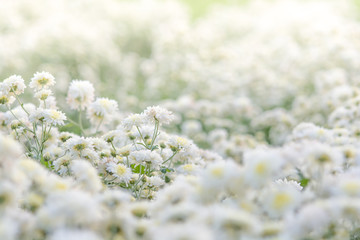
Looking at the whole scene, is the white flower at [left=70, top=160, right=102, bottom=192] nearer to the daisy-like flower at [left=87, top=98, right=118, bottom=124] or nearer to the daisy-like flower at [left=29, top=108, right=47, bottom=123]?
the daisy-like flower at [left=29, top=108, right=47, bottom=123]

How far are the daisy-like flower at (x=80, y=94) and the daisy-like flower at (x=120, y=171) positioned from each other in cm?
67

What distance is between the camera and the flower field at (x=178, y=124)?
1768 mm

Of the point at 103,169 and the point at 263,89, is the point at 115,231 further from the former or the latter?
the point at 263,89

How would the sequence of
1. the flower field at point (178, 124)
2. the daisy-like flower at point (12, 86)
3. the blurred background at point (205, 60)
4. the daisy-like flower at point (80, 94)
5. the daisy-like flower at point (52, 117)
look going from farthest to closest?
1. the blurred background at point (205, 60)
2. the daisy-like flower at point (80, 94)
3. the daisy-like flower at point (12, 86)
4. the daisy-like flower at point (52, 117)
5. the flower field at point (178, 124)

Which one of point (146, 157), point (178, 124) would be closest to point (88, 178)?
point (146, 157)

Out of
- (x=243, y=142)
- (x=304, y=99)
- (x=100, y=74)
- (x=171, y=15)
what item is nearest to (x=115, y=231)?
(x=243, y=142)

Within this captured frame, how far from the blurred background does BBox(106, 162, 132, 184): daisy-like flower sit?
1966mm

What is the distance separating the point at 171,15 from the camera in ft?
38.8

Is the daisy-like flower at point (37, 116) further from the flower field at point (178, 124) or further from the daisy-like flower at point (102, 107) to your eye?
the daisy-like flower at point (102, 107)

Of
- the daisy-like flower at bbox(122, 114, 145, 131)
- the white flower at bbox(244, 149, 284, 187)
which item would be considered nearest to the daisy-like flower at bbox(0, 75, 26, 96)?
the daisy-like flower at bbox(122, 114, 145, 131)

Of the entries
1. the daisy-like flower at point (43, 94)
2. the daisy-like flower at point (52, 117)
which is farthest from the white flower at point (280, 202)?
the daisy-like flower at point (43, 94)

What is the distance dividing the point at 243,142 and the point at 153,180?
201cm

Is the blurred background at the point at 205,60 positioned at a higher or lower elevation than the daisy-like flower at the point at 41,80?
higher

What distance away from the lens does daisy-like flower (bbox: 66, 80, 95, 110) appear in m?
3.29
